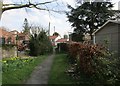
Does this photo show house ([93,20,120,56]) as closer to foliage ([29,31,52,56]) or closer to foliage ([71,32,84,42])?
foliage ([29,31,52,56])

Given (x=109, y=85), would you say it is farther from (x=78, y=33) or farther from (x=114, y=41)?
(x=78, y=33)

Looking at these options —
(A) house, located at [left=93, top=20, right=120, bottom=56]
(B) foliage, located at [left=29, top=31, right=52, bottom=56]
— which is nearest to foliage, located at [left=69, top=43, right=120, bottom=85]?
(A) house, located at [left=93, top=20, right=120, bottom=56]

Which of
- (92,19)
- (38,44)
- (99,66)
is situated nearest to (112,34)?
(99,66)

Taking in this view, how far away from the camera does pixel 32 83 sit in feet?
37.0

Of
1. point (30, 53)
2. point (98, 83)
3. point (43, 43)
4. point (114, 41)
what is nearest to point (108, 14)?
point (43, 43)

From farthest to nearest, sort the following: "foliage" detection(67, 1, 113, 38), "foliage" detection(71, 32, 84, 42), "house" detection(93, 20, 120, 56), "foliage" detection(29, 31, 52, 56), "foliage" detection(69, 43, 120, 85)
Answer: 1. "foliage" detection(71, 32, 84, 42)
2. "foliage" detection(67, 1, 113, 38)
3. "foliage" detection(29, 31, 52, 56)
4. "house" detection(93, 20, 120, 56)
5. "foliage" detection(69, 43, 120, 85)

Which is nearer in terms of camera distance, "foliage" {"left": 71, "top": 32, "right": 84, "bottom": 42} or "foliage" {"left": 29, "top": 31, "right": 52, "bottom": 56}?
"foliage" {"left": 29, "top": 31, "right": 52, "bottom": 56}

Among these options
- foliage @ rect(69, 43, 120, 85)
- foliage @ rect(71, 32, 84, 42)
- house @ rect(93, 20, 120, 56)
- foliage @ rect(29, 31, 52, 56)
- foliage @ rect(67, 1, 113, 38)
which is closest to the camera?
foliage @ rect(69, 43, 120, 85)

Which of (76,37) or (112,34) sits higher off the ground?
(112,34)

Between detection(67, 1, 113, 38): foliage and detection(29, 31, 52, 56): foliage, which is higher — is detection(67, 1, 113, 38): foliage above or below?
above

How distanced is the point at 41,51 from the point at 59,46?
9.10m

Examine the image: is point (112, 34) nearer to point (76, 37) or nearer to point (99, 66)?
point (99, 66)

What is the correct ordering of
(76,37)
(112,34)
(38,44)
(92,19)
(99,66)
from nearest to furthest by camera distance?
1. (99,66)
2. (112,34)
3. (38,44)
4. (92,19)
5. (76,37)

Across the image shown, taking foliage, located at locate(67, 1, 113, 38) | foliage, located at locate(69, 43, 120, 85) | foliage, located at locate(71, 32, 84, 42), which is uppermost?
foliage, located at locate(67, 1, 113, 38)
